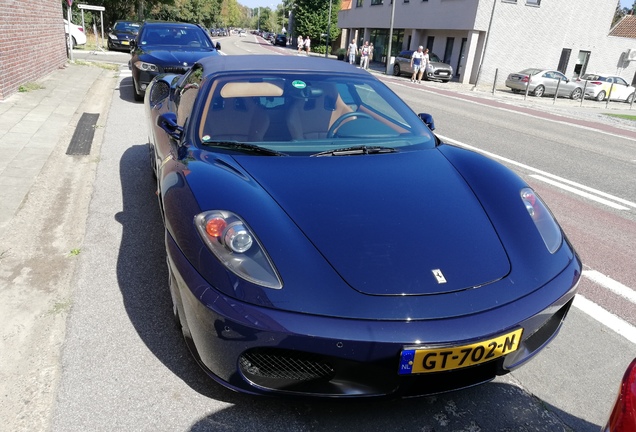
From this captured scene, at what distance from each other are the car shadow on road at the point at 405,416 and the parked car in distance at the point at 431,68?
2342 cm

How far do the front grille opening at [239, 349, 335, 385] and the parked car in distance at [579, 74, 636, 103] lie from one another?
2575 cm

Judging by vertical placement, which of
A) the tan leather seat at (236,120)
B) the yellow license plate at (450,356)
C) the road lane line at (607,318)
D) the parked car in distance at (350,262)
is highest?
the tan leather seat at (236,120)

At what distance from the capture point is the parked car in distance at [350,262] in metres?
1.84

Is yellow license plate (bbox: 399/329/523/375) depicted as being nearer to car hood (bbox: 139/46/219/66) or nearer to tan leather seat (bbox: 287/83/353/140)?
tan leather seat (bbox: 287/83/353/140)

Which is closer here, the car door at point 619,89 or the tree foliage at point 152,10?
the car door at point 619,89

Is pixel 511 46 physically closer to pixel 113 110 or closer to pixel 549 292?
pixel 113 110

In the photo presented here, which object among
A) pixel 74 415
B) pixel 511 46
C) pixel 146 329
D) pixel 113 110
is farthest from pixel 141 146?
pixel 511 46

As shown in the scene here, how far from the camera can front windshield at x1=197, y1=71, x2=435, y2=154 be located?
9.83 feet

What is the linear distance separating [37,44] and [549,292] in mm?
12373

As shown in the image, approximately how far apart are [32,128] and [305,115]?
5.62 m

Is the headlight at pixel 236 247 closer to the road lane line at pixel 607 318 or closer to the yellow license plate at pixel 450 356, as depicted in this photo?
the yellow license plate at pixel 450 356

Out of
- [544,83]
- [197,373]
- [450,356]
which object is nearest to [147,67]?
[197,373]

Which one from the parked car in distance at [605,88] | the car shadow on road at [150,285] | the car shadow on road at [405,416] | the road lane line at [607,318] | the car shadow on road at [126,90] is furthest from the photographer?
the parked car in distance at [605,88]

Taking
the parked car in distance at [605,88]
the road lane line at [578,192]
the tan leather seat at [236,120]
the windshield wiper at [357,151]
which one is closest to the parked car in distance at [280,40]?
the parked car in distance at [605,88]
